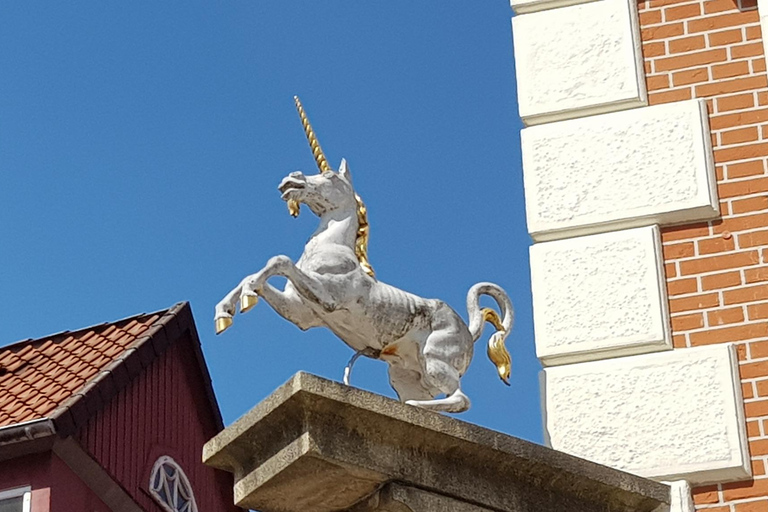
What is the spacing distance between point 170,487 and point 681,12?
11338mm

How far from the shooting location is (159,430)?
56.3ft

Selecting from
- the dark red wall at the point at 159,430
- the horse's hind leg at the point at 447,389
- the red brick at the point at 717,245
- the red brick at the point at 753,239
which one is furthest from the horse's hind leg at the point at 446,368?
the dark red wall at the point at 159,430

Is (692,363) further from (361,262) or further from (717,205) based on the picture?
(361,262)

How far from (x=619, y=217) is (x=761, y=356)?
2.32ft

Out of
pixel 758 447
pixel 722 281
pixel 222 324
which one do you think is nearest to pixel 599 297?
pixel 722 281

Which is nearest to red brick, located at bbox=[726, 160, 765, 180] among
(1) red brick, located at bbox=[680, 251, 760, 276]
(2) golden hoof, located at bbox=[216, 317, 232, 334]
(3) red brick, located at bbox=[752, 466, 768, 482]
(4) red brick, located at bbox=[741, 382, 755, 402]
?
(1) red brick, located at bbox=[680, 251, 760, 276]

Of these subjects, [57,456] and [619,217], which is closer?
[619,217]

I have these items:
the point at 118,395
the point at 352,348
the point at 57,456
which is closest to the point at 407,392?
the point at 352,348

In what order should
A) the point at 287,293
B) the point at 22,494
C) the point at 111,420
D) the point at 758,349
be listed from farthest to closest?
1. the point at 111,420
2. the point at 22,494
3. the point at 758,349
4. the point at 287,293

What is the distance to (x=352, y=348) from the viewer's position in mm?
6129

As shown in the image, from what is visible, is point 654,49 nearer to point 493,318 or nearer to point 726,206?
point 726,206

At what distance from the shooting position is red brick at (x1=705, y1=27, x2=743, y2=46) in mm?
6672

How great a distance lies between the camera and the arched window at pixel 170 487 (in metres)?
16.8

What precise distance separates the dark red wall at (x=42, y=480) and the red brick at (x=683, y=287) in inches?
356
